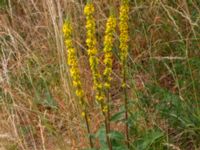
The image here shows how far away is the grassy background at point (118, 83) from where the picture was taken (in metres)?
2.24

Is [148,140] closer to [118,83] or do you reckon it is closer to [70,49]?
[70,49]

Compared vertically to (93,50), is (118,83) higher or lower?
lower

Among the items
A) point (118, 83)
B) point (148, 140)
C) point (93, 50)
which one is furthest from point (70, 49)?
point (118, 83)

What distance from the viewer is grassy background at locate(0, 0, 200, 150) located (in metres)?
2.24

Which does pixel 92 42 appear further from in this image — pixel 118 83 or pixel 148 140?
pixel 118 83

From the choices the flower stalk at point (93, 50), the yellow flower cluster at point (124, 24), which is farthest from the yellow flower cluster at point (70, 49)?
the yellow flower cluster at point (124, 24)

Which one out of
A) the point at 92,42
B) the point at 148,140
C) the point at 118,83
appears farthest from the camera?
the point at 118,83

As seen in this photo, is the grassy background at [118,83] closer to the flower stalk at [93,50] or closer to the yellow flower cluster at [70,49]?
the flower stalk at [93,50]

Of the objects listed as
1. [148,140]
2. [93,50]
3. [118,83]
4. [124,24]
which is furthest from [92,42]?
[118,83]

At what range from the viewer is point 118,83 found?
2771 millimetres

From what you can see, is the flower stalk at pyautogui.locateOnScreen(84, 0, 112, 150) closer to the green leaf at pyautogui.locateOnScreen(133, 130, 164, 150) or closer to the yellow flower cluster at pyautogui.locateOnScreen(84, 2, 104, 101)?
the yellow flower cluster at pyautogui.locateOnScreen(84, 2, 104, 101)

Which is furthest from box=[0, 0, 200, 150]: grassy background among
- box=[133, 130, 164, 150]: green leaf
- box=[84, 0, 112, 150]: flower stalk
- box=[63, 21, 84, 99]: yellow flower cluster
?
box=[63, 21, 84, 99]: yellow flower cluster

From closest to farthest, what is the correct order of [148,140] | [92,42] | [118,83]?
[92,42], [148,140], [118,83]

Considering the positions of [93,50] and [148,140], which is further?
[148,140]
